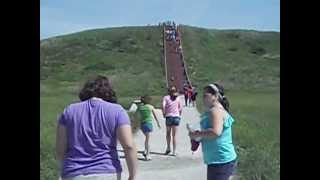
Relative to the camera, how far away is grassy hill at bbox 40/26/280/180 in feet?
14.9

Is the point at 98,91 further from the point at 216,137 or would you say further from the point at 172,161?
the point at 172,161

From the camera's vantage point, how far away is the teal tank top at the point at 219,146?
3455 millimetres

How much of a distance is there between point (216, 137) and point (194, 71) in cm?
163

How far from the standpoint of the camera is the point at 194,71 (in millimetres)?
4992

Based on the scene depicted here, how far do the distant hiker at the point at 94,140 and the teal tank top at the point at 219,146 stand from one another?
2.34ft

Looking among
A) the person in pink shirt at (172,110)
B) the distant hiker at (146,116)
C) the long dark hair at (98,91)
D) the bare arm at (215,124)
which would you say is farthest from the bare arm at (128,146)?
the person in pink shirt at (172,110)

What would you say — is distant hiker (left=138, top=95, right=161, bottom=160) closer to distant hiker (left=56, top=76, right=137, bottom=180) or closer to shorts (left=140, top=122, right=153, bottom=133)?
shorts (left=140, top=122, right=153, bottom=133)

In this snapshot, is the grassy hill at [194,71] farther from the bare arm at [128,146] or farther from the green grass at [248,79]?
the bare arm at [128,146]

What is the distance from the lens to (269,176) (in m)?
4.79

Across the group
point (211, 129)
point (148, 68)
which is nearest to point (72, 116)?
point (211, 129)
